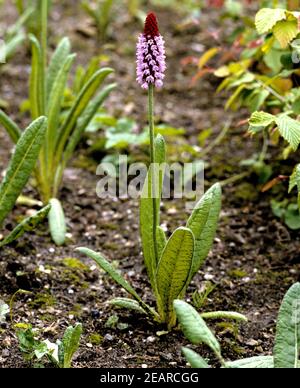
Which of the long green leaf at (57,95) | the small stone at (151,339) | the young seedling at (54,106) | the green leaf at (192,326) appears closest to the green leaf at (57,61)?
the young seedling at (54,106)

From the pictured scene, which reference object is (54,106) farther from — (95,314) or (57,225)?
(95,314)

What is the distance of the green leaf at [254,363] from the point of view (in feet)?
6.99

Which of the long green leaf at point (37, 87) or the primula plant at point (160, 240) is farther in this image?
the long green leaf at point (37, 87)

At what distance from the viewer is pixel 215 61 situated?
4.57 metres

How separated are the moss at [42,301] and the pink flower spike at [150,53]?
0.95 m

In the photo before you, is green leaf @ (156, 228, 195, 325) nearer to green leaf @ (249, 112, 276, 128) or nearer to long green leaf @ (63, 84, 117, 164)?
green leaf @ (249, 112, 276, 128)

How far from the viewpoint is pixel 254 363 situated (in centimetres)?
218

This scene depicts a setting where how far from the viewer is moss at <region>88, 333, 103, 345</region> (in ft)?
8.16

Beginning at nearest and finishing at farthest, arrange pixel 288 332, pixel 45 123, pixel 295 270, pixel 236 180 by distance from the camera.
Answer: pixel 288 332
pixel 45 123
pixel 295 270
pixel 236 180

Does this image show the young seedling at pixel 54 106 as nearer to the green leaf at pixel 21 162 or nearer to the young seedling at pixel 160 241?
the green leaf at pixel 21 162

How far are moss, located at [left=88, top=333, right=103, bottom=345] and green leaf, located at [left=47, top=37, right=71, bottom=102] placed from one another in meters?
1.36
